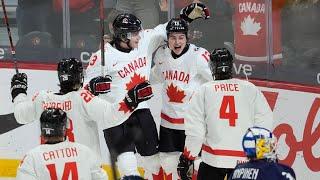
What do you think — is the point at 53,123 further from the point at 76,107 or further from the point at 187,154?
the point at 187,154

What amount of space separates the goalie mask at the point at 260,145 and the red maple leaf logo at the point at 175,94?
6.22ft

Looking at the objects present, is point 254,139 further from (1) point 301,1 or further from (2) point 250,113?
(1) point 301,1

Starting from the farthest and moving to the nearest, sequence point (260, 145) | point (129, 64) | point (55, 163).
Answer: point (129, 64) → point (55, 163) → point (260, 145)

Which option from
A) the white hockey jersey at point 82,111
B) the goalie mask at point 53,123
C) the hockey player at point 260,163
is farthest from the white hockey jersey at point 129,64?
the hockey player at point 260,163

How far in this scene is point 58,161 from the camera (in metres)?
4.56

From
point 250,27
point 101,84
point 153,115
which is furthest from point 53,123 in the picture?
point 250,27

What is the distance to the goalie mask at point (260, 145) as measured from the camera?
4219 millimetres

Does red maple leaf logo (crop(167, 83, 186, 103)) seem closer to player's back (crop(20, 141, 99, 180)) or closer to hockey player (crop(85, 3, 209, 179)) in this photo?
hockey player (crop(85, 3, 209, 179))

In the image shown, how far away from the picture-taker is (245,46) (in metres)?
6.79

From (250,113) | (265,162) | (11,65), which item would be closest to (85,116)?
(250,113)


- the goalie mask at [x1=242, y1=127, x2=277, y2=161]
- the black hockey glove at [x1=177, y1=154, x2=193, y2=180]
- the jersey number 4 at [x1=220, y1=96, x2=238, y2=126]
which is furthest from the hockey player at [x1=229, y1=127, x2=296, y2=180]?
the black hockey glove at [x1=177, y1=154, x2=193, y2=180]

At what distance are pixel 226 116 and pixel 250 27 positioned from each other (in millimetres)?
1508

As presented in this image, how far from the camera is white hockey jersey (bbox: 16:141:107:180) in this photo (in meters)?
4.55

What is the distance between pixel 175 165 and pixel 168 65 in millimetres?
654
